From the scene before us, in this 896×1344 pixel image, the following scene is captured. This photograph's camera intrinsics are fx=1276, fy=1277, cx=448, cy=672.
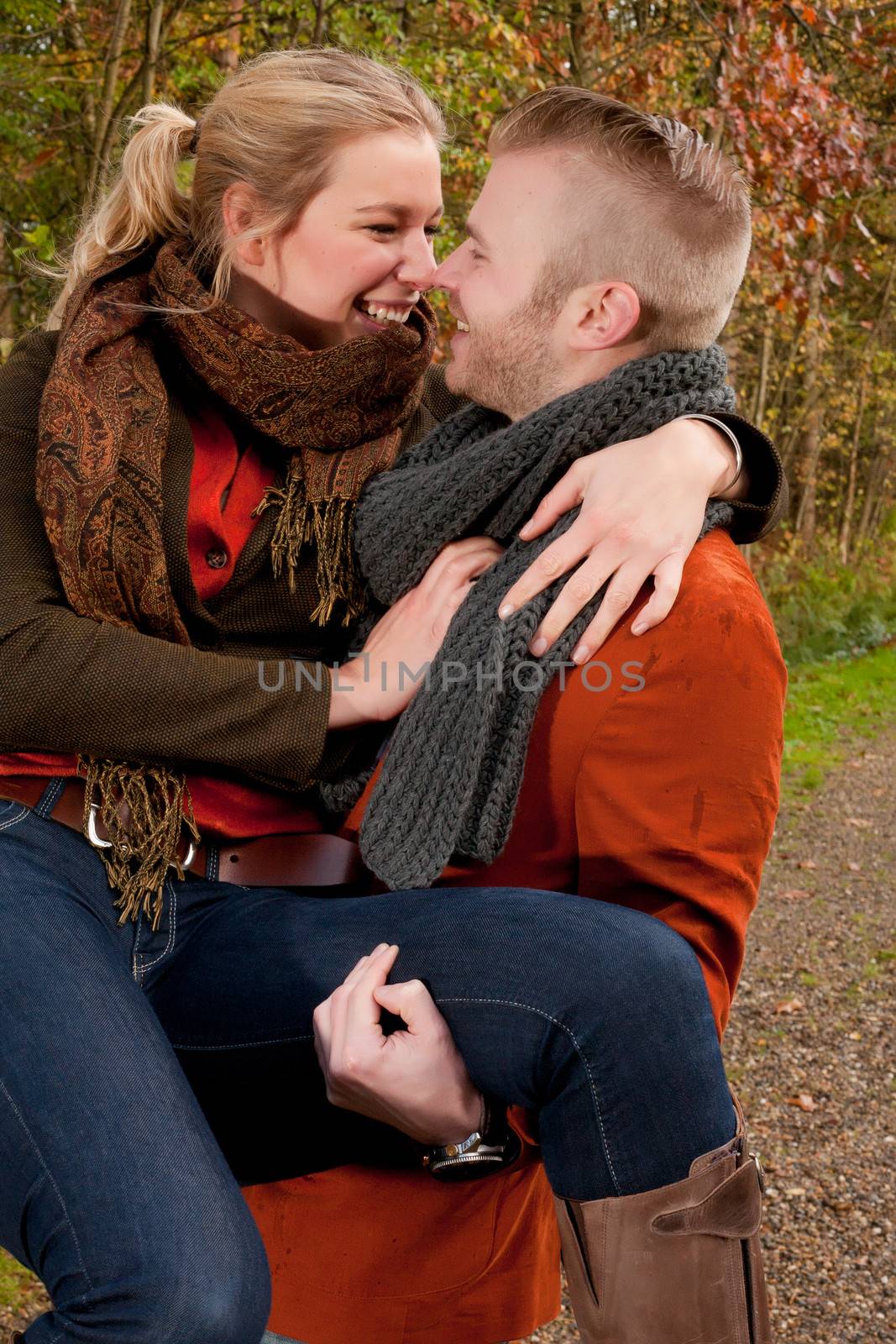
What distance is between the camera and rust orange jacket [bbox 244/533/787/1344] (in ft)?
6.09

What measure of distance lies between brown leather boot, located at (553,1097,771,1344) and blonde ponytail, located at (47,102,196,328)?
1.97 m

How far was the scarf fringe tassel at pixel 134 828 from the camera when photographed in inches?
83.7

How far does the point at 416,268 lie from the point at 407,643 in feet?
2.86

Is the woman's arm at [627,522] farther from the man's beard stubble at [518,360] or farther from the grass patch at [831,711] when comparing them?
the grass patch at [831,711]

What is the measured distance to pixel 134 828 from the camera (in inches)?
83.7

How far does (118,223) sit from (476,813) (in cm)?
150

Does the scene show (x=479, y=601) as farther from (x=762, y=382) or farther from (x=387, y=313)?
(x=762, y=382)

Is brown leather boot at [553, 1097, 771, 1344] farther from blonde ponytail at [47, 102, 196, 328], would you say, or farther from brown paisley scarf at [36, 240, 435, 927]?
blonde ponytail at [47, 102, 196, 328]

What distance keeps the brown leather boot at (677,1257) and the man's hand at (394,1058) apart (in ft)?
0.74

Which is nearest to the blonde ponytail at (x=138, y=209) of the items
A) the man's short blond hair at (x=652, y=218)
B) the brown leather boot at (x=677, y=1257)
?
the man's short blond hair at (x=652, y=218)

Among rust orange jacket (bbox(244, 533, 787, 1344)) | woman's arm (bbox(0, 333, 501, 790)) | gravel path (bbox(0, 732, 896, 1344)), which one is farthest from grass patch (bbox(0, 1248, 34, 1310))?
woman's arm (bbox(0, 333, 501, 790))

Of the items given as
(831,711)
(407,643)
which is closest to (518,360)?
(407,643)

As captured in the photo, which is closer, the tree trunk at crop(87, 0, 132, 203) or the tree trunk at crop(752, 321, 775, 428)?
the tree trunk at crop(87, 0, 132, 203)

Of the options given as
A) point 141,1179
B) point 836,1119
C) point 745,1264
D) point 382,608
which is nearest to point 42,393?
point 382,608
